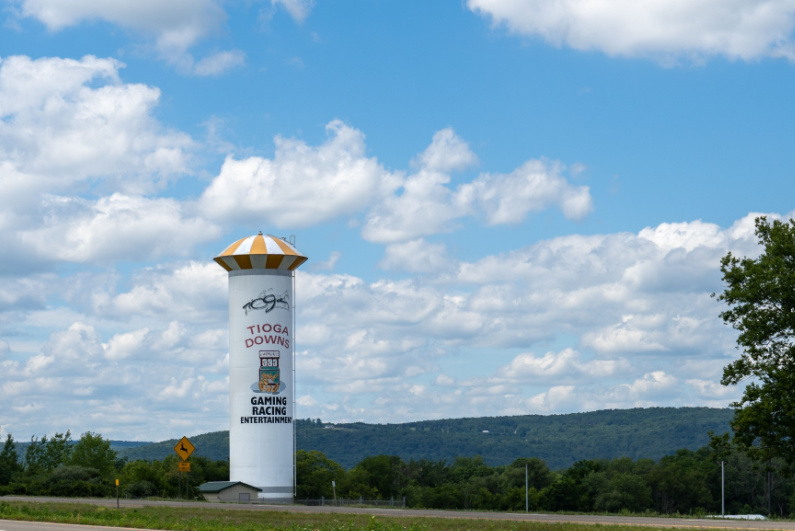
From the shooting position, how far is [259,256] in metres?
70.4

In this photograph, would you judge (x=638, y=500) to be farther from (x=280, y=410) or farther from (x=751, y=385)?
(x=751, y=385)

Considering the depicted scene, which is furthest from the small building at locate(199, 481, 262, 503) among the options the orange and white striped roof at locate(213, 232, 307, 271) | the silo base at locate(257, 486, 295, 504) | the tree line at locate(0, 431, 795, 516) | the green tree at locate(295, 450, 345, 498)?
the green tree at locate(295, 450, 345, 498)

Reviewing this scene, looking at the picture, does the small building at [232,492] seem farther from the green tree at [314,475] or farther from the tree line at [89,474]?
the green tree at [314,475]

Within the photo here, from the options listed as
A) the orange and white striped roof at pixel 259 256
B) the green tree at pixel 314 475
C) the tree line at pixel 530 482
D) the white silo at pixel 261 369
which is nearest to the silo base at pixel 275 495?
the white silo at pixel 261 369

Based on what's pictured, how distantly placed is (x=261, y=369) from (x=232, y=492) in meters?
9.01

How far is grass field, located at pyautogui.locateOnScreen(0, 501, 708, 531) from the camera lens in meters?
31.0

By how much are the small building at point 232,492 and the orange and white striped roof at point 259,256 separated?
15.9 m

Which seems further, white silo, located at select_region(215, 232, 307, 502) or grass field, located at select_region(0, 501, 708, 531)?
white silo, located at select_region(215, 232, 307, 502)

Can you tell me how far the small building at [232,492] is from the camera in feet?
222

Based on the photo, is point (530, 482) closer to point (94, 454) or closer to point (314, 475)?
point (314, 475)

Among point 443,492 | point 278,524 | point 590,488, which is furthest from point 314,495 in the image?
point 278,524

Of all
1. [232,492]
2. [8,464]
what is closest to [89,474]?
[232,492]

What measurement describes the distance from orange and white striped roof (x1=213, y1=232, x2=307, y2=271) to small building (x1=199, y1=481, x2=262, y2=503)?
15891mm

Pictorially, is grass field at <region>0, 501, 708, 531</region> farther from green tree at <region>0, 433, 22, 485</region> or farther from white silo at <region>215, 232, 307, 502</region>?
green tree at <region>0, 433, 22, 485</region>
